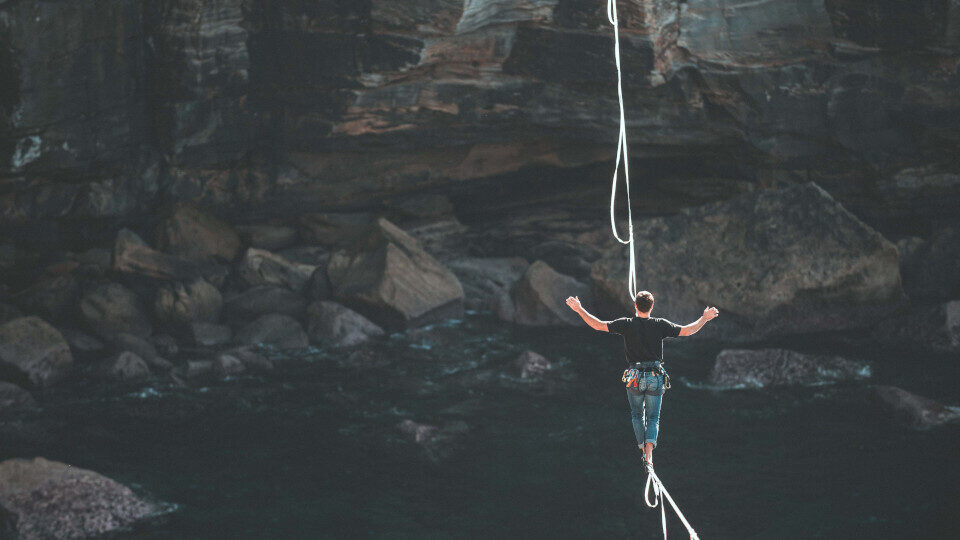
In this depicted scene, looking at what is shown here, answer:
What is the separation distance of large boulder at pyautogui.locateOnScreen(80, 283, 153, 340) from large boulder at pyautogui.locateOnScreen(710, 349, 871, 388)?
11253 mm

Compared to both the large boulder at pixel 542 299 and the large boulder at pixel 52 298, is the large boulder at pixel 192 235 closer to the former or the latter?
the large boulder at pixel 52 298

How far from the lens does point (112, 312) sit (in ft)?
60.6

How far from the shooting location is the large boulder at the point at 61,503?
10641 millimetres

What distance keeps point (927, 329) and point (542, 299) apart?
24.3ft

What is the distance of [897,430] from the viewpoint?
1348 cm

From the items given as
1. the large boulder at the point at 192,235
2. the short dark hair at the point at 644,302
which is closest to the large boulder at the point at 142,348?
the large boulder at the point at 192,235

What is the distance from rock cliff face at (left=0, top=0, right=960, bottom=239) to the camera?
1858cm

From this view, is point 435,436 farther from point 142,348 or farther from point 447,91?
point 447,91

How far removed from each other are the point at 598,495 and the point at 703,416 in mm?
3127

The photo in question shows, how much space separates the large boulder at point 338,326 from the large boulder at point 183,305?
2.14m

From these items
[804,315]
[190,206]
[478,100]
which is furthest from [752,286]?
[190,206]

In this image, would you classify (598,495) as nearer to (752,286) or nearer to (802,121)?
(752,286)

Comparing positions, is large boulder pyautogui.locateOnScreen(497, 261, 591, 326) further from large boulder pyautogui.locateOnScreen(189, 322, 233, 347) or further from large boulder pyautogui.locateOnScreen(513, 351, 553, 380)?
large boulder pyautogui.locateOnScreen(189, 322, 233, 347)

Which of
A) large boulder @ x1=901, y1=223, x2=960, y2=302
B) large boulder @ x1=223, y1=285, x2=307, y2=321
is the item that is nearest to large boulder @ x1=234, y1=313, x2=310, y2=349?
large boulder @ x1=223, y1=285, x2=307, y2=321
